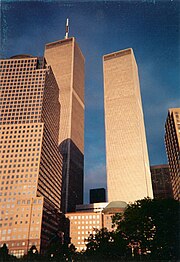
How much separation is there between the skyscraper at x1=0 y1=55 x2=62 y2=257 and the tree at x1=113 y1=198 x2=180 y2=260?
306 ft

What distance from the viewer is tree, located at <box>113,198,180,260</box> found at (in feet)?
149

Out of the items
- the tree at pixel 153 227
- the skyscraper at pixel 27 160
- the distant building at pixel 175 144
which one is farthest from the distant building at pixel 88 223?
the tree at pixel 153 227

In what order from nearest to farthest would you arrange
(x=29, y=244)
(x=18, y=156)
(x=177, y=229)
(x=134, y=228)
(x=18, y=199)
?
(x=177, y=229) → (x=134, y=228) → (x=29, y=244) → (x=18, y=199) → (x=18, y=156)

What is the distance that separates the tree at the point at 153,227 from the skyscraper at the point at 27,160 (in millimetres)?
93118

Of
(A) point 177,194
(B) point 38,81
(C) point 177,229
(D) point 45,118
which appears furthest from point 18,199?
(C) point 177,229

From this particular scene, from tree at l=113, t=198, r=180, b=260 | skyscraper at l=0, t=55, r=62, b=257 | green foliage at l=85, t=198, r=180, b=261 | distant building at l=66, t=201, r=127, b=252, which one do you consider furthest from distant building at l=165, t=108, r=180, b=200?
tree at l=113, t=198, r=180, b=260

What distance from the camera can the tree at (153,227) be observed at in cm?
4528

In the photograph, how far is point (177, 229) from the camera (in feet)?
152

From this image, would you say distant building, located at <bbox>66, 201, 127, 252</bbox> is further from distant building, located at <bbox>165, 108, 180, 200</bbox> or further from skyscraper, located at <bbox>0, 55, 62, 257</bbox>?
distant building, located at <bbox>165, 108, 180, 200</bbox>

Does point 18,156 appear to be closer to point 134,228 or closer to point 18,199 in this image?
point 18,199

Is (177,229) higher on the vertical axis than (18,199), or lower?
lower

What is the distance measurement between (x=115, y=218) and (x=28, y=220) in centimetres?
8744

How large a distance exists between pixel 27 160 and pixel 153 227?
114 meters

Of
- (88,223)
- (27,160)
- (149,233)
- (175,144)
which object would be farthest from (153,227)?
(88,223)
